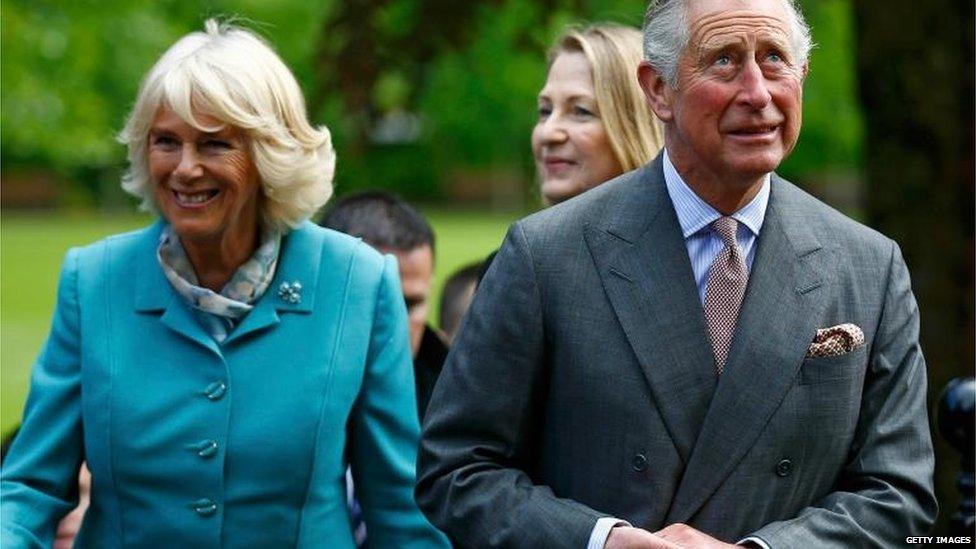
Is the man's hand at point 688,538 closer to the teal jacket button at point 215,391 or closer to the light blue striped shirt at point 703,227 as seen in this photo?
the light blue striped shirt at point 703,227

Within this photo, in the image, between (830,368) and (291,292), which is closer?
(830,368)

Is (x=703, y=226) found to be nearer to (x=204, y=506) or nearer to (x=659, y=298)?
(x=659, y=298)

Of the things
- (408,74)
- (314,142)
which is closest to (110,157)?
(408,74)

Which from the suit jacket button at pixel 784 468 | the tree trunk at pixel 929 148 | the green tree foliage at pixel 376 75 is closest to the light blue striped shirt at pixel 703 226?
the suit jacket button at pixel 784 468

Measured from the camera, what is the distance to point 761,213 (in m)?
3.68

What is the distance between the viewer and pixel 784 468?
3.50 meters

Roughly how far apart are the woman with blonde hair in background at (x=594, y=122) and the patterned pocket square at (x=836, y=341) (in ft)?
4.33

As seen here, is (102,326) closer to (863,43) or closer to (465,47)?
(465,47)

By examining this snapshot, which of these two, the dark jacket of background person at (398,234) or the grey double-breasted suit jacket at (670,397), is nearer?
the grey double-breasted suit jacket at (670,397)

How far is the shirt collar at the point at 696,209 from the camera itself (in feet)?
11.9

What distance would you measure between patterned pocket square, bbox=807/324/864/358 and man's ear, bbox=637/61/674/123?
0.53 meters

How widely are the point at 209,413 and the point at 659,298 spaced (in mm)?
1166

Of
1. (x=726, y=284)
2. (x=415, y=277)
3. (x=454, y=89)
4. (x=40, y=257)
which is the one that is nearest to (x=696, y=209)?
(x=726, y=284)

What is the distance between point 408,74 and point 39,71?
1892 cm
